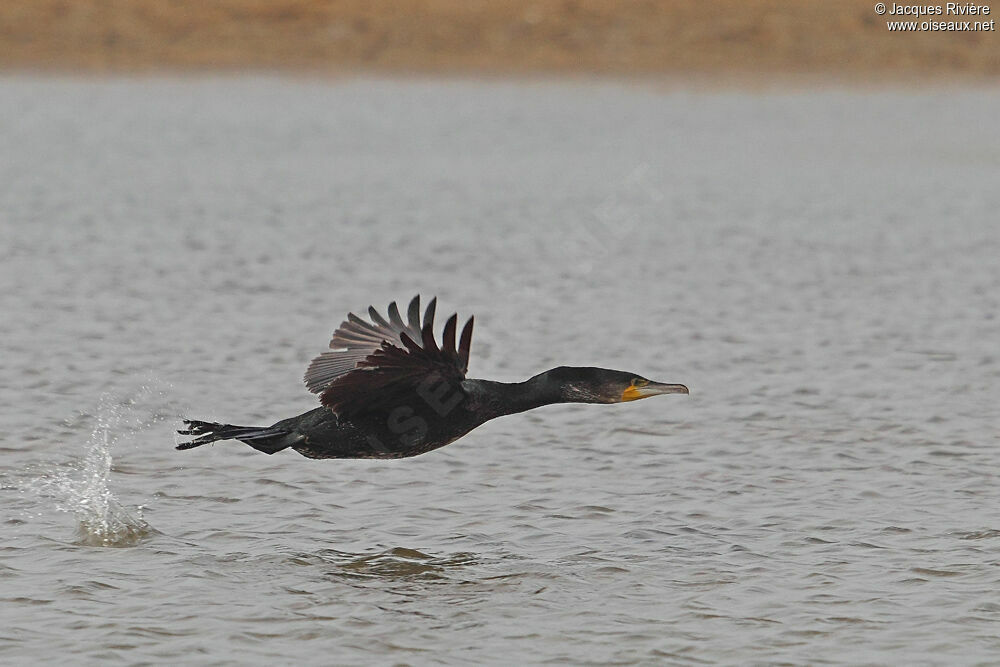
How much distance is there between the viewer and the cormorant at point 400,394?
22.2 ft

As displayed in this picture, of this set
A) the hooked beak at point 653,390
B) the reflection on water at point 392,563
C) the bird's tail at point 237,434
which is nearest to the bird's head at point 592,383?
the hooked beak at point 653,390

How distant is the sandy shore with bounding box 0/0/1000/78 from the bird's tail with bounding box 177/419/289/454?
24.5m

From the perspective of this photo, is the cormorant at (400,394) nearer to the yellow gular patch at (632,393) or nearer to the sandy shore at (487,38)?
the yellow gular patch at (632,393)

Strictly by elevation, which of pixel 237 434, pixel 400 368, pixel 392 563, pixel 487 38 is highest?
pixel 487 38

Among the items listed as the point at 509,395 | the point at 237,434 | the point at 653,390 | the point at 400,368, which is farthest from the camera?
the point at 509,395

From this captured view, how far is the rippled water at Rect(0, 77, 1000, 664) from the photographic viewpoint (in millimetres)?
6234

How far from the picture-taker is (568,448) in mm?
8992

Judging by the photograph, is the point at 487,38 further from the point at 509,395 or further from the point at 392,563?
the point at 392,563

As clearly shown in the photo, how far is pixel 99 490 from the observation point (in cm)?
770

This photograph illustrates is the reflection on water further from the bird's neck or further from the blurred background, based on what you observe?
the bird's neck

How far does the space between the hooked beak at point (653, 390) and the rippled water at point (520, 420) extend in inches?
27.3

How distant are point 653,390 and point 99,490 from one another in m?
2.81

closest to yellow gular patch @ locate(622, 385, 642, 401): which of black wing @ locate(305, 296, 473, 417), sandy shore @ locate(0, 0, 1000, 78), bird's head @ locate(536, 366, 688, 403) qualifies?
bird's head @ locate(536, 366, 688, 403)

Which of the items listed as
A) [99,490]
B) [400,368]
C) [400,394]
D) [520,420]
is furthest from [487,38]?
[400,368]
